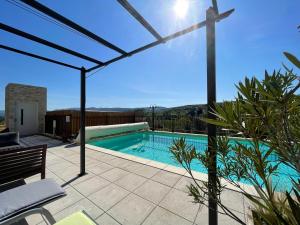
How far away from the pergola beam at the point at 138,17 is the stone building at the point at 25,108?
10.6 m

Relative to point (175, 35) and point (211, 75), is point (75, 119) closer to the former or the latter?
point (175, 35)

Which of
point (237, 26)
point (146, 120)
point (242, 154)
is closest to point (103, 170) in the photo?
point (242, 154)

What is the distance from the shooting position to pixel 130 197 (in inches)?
94.2

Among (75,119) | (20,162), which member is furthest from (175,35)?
(75,119)

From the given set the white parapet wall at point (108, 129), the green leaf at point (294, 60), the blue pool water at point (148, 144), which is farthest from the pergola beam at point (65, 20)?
the white parapet wall at point (108, 129)

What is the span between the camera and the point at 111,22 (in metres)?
2.97

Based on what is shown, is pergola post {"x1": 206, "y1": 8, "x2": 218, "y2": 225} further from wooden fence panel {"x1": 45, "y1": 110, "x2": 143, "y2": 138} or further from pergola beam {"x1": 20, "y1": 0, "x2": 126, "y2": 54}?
wooden fence panel {"x1": 45, "y1": 110, "x2": 143, "y2": 138}

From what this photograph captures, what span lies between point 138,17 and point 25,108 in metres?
11.0

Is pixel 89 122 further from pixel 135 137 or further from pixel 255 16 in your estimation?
pixel 255 16

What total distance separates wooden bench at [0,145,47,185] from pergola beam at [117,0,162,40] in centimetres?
275

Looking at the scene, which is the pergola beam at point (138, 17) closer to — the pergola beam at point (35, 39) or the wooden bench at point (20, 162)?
the pergola beam at point (35, 39)

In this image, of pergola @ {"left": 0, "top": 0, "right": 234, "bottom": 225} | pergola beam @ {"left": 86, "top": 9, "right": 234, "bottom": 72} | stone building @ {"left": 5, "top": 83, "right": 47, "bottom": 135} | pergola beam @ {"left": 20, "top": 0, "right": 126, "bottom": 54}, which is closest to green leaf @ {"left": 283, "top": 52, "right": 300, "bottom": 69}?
pergola @ {"left": 0, "top": 0, "right": 234, "bottom": 225}

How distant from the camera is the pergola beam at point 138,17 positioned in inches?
60.3

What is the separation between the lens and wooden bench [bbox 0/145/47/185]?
7.48ft
